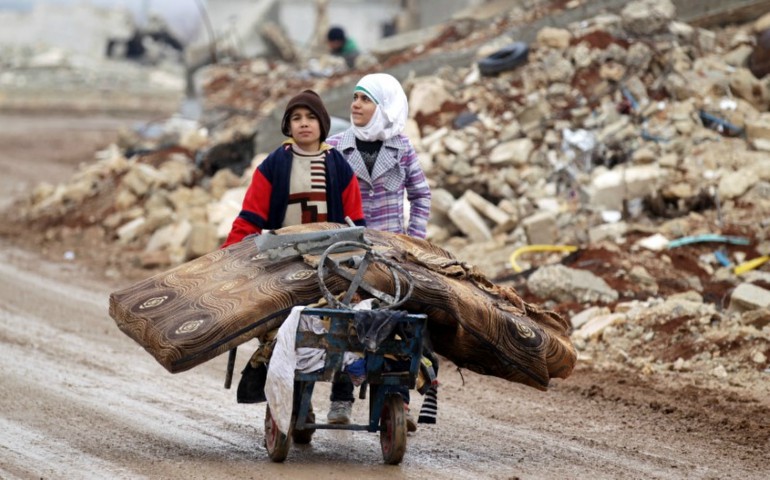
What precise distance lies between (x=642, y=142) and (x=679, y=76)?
1.48 metres

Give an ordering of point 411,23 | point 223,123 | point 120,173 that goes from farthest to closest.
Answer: point 411,23
point 223,123
point 120,173

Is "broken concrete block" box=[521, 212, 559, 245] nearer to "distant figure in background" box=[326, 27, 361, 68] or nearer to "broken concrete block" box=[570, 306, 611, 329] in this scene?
"broken concrete block" box=[570, 306, 611, 329]

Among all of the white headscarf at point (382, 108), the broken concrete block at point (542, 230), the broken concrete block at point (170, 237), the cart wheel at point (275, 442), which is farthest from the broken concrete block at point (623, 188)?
the cart wheel at point (275, 442)

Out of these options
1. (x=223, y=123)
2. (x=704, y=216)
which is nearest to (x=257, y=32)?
(x=223, y=123)

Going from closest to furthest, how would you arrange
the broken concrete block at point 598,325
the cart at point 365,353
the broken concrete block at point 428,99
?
the cart at point 365,353 → the broken concrete block at point 598,325 → the broken concrete block at point 428,99

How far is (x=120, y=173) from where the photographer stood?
742 inches

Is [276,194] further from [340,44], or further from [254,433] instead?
[340,44]

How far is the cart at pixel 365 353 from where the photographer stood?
5.94 metres

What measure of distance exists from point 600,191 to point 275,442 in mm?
7331

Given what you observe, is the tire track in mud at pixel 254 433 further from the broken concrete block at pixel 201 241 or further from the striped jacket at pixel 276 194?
the broken concrete block at pixel 201 241

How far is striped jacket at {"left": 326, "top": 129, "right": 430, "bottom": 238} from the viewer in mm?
7410

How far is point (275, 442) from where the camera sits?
6234 mm

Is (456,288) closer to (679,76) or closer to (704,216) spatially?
(704,216)

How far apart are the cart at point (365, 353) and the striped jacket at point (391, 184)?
118cm
